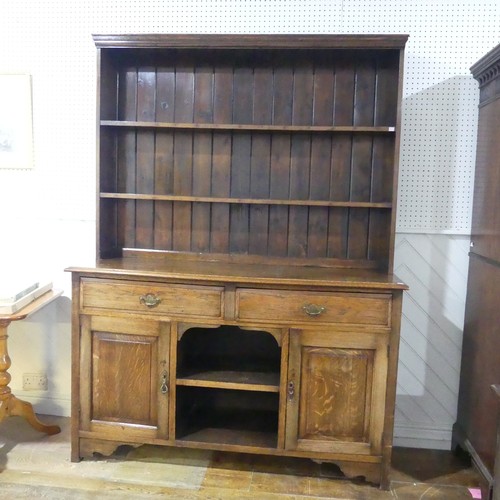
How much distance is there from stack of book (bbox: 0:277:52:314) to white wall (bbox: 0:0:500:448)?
0.27 metres

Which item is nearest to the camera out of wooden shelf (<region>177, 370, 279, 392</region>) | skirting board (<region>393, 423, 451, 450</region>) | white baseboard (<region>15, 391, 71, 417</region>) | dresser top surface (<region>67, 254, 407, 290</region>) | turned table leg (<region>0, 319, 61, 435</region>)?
dresser top surface (<region>67, 254, 407, 290</region>)

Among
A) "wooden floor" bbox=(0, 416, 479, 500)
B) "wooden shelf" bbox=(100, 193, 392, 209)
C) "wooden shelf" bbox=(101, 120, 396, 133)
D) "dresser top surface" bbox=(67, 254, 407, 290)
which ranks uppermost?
"wooden shelf" bbox=(101, 120, 396, 133)

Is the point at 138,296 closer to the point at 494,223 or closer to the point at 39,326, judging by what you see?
the point at 39,326

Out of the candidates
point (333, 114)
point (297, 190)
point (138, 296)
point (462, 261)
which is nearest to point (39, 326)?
point (138, 296)

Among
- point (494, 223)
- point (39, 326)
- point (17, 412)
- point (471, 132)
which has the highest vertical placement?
point (471, 132)

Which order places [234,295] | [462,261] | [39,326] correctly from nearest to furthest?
[234,295]
[462,261]
[39,326]

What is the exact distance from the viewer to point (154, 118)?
270cm

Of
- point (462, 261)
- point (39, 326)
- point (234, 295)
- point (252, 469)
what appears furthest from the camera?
point (39, 326)

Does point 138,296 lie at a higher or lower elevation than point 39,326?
higher

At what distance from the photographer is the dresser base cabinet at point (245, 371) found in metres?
2.23

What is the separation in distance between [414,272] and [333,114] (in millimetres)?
919

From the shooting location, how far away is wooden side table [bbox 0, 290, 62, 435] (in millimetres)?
2334

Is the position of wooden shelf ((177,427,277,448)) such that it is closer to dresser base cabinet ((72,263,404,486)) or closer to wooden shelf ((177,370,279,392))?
dresser base cabinet ((72,263,404,486))

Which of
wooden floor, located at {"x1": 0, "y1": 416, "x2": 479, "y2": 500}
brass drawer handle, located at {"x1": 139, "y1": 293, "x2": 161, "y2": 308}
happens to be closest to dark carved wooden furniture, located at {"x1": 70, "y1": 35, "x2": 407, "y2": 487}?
brass drawer handle, located at {"x1": 139, "y1": 293, "x2": 161, "y2": 308}
